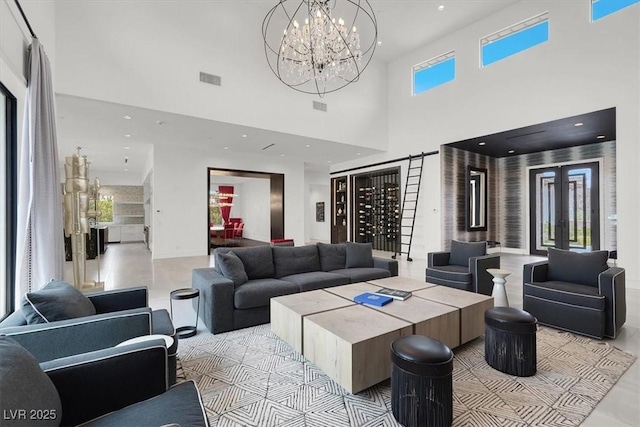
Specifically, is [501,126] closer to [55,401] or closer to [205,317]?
[205,317]

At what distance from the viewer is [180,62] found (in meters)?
6.07

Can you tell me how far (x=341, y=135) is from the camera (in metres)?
8.38

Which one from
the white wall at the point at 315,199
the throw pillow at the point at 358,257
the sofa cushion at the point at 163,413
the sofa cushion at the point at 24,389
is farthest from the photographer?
the white wall at the point at 315,199

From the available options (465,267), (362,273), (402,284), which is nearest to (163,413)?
(402,284)

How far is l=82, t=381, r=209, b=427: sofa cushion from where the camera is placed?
48.6 inches

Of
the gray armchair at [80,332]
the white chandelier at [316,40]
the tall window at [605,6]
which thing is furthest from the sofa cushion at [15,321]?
the tall window at [605,6]

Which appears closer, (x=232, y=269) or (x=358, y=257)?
(x=232, y=269)

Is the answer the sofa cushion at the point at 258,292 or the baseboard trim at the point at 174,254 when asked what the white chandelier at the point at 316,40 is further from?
the baseboard trim at the point at 174,254

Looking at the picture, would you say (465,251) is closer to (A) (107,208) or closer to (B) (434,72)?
(B) (434,72)

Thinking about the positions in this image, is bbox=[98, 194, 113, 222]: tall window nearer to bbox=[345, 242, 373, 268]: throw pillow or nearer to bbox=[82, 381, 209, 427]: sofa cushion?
bbox=[345, 242, 373, 268]: throw pillow

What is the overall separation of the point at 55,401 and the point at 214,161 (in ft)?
29.5

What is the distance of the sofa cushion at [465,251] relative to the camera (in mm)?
4730

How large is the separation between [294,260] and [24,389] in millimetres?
3289

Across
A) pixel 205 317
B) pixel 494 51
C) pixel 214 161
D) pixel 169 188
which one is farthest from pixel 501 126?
pixel 169 188
